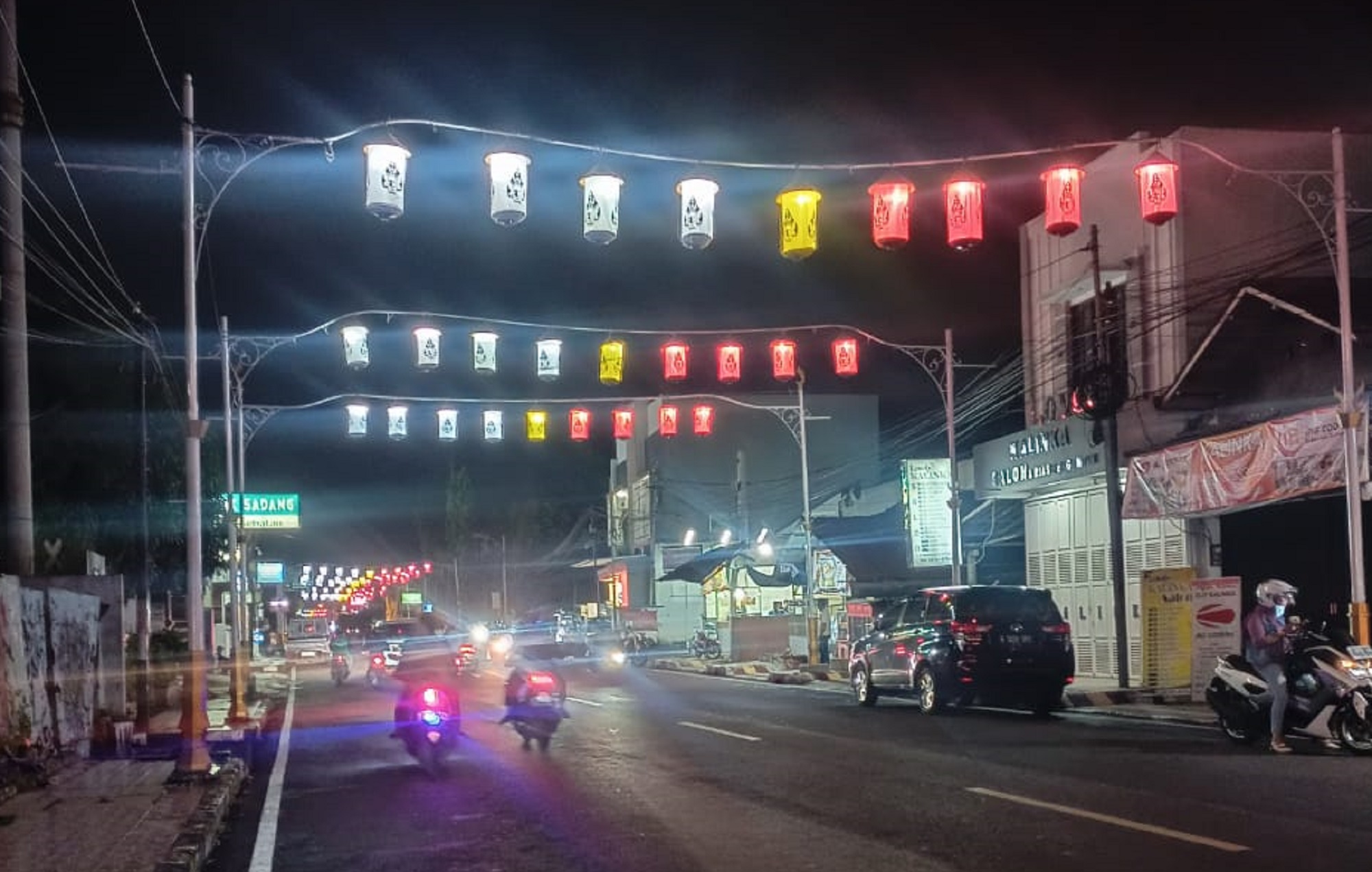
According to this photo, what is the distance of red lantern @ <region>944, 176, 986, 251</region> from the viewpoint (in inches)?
749

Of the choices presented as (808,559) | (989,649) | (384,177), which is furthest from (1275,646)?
(808,559)

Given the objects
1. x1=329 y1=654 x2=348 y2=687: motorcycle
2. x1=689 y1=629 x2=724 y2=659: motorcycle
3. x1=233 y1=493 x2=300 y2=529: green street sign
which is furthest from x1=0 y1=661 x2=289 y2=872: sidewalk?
x1=233 y1=493 x2=300 y2=529: green street sign

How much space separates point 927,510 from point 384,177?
1897cm

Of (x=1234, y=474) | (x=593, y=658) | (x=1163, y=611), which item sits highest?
(x=1234, y=474)

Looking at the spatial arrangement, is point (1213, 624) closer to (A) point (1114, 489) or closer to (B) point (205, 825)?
(A) point (1114, 489)

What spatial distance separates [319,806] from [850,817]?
5.21m

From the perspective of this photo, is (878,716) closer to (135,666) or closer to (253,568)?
(135,666)

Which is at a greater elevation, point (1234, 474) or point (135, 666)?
point (1234, 474)

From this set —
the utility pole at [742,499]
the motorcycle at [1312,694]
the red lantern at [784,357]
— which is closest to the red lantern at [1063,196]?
the motorcycle at [1312,694]

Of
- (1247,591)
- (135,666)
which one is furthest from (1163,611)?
(135,666)

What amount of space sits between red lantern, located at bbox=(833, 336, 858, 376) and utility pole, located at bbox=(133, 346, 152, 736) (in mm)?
15243

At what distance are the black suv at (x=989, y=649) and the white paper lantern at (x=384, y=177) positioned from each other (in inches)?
394

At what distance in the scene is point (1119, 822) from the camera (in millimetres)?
9516

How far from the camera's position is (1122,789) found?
36.4 ft
